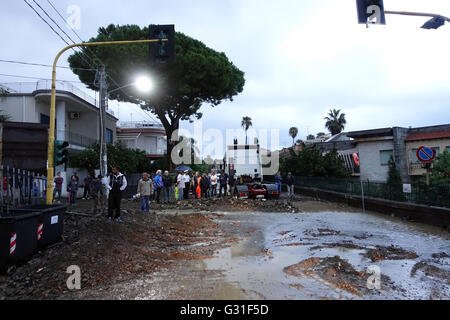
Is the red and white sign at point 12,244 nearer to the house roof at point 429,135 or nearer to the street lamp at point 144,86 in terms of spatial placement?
the street lamp at point 144,86

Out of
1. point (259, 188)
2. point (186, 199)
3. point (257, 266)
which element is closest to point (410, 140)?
point (259, 188)

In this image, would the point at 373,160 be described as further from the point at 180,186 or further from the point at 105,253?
the point at 105,253

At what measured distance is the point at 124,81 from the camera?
24109 millimetres

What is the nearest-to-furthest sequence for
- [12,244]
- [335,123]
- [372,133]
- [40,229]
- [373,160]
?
[12,244]
[40,229]
[372,133]
[373,160]
[335,123]

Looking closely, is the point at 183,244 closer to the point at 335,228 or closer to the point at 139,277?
the point at 139,277

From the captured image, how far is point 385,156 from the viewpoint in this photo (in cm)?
2841

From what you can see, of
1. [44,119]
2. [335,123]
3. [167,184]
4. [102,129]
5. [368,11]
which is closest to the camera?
[368,11]

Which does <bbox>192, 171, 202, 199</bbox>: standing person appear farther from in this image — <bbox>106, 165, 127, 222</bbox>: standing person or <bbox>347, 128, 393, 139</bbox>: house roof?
<bbox>347, 128, 393, 139</bbox>: house roof

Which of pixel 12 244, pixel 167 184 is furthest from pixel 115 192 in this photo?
pixel 167 184

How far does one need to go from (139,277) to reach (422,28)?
33.7 ft

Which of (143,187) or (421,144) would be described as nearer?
(143,187)

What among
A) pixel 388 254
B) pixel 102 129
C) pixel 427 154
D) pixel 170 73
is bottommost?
pixel 388 254

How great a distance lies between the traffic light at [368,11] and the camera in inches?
309

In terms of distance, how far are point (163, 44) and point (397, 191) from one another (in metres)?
11.5
